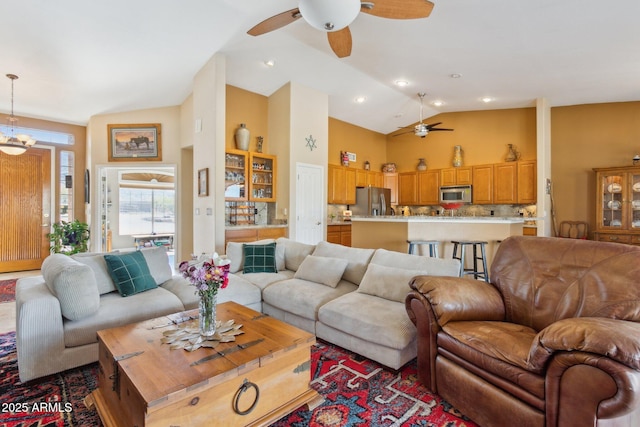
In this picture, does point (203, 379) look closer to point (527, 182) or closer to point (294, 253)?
point (294, 253)

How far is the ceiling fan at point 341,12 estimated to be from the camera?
2.07 metres

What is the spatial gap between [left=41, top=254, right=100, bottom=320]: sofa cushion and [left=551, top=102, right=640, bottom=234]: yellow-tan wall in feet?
25.1

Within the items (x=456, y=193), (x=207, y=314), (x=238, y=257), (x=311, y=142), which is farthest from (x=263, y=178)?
(x=456, y=193)

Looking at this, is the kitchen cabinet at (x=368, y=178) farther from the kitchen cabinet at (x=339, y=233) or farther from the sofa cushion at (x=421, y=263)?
the sofa cushion at (x=421, y=263)

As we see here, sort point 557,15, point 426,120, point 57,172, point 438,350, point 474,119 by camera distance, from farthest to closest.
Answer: point 426,120
point 474,119
point 57,172
point 557,15
point 438,350

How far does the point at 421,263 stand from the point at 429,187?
557cm

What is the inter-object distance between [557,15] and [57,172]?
27.5 feet

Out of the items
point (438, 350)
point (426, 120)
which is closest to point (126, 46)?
point (438, 350)

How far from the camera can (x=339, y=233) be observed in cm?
705

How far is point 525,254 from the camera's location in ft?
7.25

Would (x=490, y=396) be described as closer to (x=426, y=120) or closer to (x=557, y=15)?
(x=557, y=15)

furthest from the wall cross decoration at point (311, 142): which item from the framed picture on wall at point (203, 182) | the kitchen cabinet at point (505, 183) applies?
the kitchen cabinet at point (505, 183)

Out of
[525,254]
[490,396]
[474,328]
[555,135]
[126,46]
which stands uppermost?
[126,46]

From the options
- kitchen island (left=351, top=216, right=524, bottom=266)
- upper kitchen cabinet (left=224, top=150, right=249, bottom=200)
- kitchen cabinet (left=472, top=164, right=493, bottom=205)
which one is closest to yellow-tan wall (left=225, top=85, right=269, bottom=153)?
upper kitchen cabinet (left=224, top=150, right=249, bottom=200)
